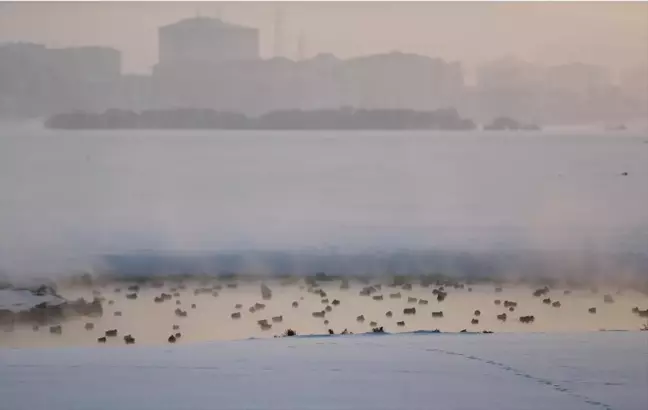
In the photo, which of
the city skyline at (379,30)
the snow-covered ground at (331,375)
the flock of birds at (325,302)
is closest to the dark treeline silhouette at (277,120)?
the city skyline at (379,30)

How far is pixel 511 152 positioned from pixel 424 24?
373 mm

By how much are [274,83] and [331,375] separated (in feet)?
2.31

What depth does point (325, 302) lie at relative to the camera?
5.42 ft

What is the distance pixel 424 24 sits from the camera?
1667mm

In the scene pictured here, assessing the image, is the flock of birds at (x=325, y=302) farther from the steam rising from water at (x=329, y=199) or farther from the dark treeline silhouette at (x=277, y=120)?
the dark treeline silhouette at (x=277, y=120)

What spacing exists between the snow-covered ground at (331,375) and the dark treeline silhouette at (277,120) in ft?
1.66

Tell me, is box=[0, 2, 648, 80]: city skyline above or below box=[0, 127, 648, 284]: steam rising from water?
above

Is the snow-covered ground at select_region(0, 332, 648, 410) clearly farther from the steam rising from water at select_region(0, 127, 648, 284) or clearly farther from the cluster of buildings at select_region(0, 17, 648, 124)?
the cluster of buildings at select_region(0, 17, 648, 124)

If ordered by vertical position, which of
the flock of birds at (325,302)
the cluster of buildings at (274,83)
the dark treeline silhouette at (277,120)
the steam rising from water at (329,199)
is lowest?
the flock of birds at (325,302)

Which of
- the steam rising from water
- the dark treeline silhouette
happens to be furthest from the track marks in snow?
the dark treeline silhouette

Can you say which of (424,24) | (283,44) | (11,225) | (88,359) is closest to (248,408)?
(88,359)

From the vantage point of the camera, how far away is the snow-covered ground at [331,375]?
158cm

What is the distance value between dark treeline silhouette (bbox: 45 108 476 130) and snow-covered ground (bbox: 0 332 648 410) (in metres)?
0.51

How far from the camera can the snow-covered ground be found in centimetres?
158
